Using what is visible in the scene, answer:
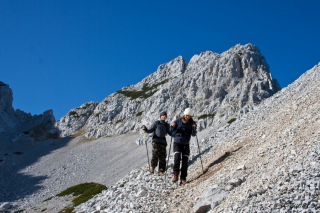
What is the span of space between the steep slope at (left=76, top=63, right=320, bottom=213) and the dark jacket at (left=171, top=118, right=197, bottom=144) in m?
1.94

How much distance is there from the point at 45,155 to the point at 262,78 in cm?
6828

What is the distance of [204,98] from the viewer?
81.2 metres

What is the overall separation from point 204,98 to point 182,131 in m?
70.1

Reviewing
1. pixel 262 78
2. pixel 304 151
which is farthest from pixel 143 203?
pixel 262 78

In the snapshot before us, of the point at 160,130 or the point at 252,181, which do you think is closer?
the point at 252,181

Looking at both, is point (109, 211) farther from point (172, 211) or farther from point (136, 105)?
point (136, 105)

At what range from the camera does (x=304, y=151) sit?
8492mm

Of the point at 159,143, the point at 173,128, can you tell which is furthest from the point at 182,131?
the point at 159,143

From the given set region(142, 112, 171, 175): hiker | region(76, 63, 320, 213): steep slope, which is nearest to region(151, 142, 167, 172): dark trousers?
region(142, 112, 171, 175): hiker

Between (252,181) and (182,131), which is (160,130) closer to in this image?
(182,131)

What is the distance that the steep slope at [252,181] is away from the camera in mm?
6364

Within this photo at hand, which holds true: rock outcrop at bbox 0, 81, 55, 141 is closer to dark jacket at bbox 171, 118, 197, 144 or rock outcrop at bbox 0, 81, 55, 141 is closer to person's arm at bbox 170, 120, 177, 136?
person's arm at bbox 170, 120, 177, 136

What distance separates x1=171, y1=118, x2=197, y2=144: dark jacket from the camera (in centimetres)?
1220

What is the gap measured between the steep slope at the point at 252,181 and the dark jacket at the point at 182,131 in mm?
1938
